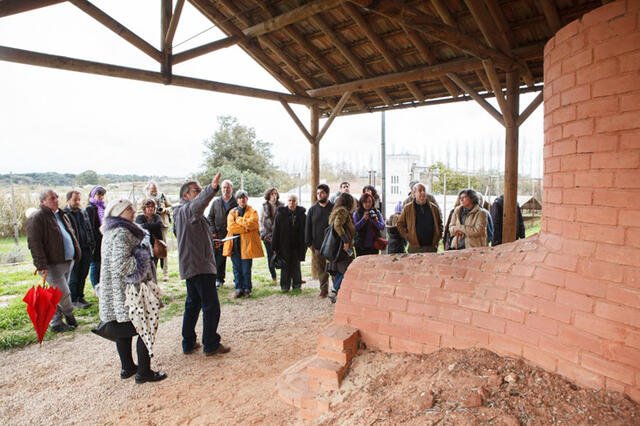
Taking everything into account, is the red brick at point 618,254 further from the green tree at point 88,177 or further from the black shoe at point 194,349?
the green tree at point 88,177

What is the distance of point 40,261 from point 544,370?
529cm

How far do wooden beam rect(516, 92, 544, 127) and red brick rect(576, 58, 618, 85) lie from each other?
3.46 metres

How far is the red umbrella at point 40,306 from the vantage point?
398cm

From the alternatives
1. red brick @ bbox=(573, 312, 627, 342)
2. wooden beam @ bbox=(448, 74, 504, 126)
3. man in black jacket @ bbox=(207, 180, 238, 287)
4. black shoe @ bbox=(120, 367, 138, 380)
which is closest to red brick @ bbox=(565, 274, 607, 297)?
red brick @ bbox=(573, 312, 627, 342)

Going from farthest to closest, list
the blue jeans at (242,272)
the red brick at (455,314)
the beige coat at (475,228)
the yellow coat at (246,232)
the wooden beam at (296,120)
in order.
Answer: the wooden beam at (296,120)
the blue jeans at (242,272)
the yellow coat at (246,232)
the beige coat at (475,228)
the red brick at (455,314)

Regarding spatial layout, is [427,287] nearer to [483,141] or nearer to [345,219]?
[345,219]

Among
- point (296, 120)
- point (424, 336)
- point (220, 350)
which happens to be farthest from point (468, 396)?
A: point (296, 120)

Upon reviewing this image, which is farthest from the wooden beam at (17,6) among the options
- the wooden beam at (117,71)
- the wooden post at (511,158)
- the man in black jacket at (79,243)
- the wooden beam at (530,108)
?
the wooden beam at (530,108)

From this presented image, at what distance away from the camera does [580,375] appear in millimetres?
2121

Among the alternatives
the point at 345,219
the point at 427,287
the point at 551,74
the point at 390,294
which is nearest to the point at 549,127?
the point at 551,74

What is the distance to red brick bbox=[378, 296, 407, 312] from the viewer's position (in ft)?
9.72

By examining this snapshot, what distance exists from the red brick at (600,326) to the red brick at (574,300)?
0.12ft

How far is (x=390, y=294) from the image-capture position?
3.04 meters

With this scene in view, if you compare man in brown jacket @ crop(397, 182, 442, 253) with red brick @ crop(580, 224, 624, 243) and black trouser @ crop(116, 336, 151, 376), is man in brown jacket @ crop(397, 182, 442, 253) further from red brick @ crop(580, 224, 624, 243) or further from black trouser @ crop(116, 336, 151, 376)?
black trouser @ crop(116, 336, 151, 376)
